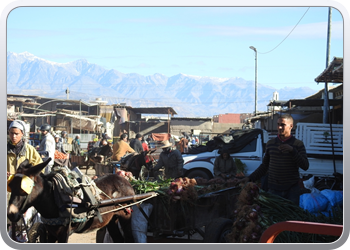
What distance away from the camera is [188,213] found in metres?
5.76

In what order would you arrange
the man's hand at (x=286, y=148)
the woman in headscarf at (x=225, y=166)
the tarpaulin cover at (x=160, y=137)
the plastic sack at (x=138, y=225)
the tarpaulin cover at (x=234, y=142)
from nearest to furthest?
the man's hand at (x=286, y=148)
the plastic sack at (x=138, y=225)
the woman in headscarf at (x=225, y=166)
the tarpaulin cover at (x=234, y=142)
the tarpaulin cover at (x=160, y=137)

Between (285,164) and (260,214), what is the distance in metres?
0.78

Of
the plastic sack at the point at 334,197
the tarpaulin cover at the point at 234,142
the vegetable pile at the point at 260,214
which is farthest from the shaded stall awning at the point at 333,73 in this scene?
the vegetable pile at the point at 260,214

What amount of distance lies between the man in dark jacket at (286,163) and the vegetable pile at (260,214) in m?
0.22

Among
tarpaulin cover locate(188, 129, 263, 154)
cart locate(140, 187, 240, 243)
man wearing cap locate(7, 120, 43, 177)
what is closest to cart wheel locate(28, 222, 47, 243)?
man wearing cap locate(7, 120, 43, 177)

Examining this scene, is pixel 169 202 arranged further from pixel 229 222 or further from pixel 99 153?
pixel 99 153

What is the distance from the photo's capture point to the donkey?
13.2ft

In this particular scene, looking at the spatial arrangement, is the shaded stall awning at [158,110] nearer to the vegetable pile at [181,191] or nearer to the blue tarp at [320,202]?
the vegetable pile at [181,191]

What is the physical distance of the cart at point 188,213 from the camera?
570cm

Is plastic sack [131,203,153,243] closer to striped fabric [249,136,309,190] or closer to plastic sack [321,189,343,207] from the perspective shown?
striped fabric [249,136,309,190]

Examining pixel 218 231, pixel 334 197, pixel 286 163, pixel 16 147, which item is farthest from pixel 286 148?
pixel 16 147

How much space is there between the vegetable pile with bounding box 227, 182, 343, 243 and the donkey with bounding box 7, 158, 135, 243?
1477 mm

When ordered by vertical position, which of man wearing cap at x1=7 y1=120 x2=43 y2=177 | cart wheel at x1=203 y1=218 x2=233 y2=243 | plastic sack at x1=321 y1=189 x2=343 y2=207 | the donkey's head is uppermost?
man wearing cap at x1=7 y1=120 x2=43 y2=177

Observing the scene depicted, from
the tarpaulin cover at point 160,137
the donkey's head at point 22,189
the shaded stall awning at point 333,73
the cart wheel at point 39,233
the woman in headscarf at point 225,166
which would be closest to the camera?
the donkey's head at point 22,189
